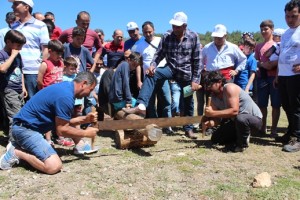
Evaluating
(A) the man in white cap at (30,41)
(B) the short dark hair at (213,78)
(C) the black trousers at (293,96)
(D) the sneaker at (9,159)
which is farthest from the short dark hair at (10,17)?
(C) the black trousers at (293,96)

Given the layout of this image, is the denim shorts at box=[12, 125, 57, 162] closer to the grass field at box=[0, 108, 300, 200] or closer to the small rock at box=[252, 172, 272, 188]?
the grass field at box=[0, 108, 300, 200]

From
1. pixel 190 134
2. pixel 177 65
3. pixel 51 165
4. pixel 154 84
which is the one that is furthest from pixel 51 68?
pixel 190 134

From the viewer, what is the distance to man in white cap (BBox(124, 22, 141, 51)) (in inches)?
327

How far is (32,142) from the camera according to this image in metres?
4.82

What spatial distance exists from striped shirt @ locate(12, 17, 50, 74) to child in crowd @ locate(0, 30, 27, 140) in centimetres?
20

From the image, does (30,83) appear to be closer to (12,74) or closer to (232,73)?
(12,74)

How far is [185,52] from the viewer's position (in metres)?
6.85

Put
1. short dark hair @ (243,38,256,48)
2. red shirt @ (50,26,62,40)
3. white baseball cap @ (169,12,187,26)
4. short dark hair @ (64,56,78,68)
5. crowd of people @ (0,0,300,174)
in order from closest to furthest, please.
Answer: crowd of people @ (0,0,300,174) < short dark hair @ (64,56,78,68) < white baseball cap @ (169,12,187,26) < short dark hair @ (243,38,256,48) < red shirt @ (50,26,62,40)

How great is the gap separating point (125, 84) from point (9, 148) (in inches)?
99.5

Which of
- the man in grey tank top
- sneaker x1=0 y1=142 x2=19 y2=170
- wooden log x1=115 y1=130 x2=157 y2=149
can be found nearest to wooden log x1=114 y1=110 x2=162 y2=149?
wooden log x1=115 y1=130 x2=157 y2=149

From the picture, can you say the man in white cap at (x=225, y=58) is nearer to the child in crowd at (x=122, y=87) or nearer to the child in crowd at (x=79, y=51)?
the child in crowd at (x=122, y=87)

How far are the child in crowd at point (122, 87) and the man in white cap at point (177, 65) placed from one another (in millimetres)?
249

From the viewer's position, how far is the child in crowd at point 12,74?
5.60m

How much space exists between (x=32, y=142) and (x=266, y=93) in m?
4.56
